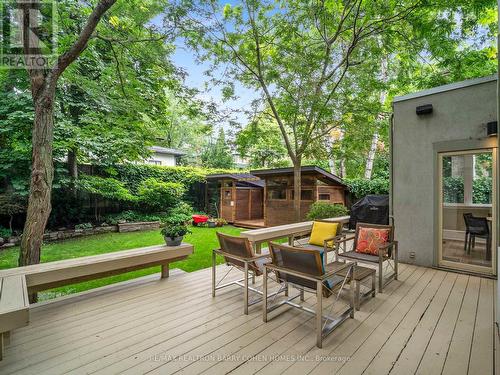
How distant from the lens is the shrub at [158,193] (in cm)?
1017

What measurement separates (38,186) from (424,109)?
6427 mm

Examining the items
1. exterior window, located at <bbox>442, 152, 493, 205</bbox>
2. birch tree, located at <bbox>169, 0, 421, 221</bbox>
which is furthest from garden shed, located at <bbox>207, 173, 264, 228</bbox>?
exterior window, located at <bbox>442, 152, 493, 205</bbox>

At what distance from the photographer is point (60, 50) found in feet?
13.1

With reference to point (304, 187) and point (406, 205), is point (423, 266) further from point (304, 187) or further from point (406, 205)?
point (304, 187)

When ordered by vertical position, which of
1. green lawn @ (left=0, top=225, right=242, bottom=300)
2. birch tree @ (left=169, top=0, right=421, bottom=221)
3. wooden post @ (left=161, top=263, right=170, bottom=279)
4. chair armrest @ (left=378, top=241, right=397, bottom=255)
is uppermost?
birch tree @ (left=169, top=0, right=421, bottom=221)

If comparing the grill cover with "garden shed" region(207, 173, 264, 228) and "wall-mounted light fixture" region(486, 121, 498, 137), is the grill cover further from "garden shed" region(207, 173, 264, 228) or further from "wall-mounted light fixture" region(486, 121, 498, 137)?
"garden shed" region(207, 173, 264, 228)

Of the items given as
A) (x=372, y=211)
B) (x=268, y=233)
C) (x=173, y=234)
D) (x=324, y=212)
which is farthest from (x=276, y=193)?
(x=173, y=234)

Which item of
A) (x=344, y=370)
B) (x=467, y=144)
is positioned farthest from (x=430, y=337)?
(x=467, y=144)

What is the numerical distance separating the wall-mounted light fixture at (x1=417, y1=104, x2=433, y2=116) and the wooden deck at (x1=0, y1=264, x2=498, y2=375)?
3.06 meters

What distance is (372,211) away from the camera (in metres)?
6.71

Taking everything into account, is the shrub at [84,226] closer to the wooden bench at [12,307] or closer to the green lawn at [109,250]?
the green lawn at [109,250]

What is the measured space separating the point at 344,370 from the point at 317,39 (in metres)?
6.99

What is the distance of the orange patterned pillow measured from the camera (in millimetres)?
3936

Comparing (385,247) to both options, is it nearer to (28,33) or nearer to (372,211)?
(372,211)
